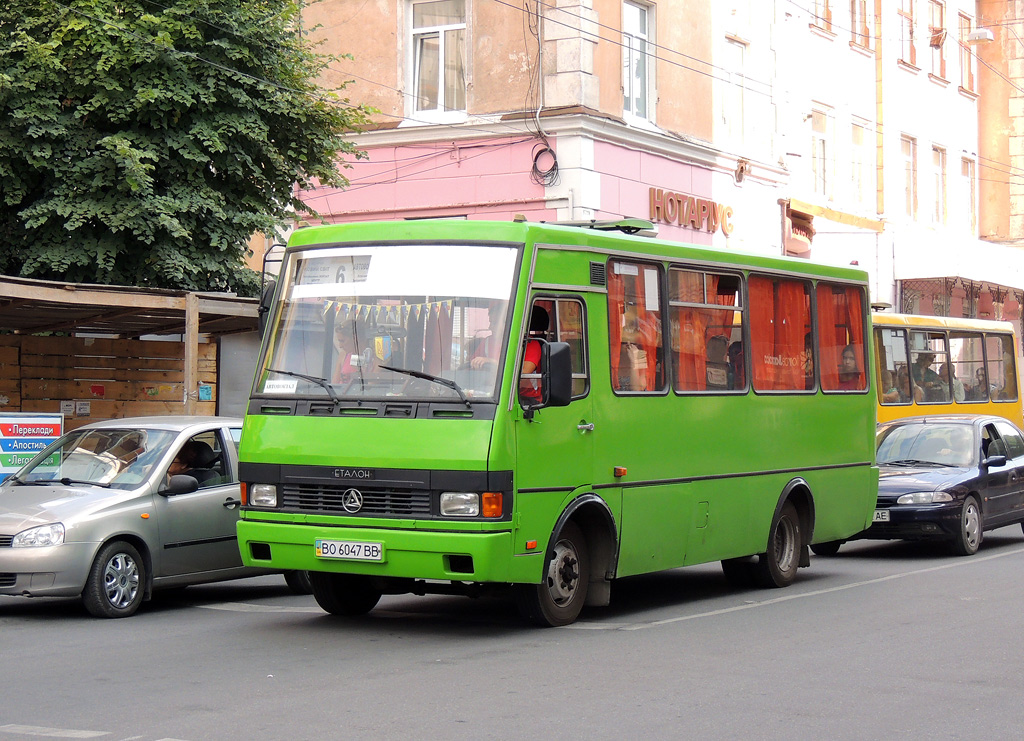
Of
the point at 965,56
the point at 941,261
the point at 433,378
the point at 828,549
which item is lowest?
the point at 828,549

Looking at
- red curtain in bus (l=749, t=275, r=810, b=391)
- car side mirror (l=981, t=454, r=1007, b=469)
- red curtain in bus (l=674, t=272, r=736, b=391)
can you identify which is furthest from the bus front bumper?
car side mirror (l=981, t=454, r=1007, b=469)

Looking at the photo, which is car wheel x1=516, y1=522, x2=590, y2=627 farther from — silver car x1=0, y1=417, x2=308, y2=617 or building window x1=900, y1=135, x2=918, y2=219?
building window x1=900, y1=135, x2=918, y2=219

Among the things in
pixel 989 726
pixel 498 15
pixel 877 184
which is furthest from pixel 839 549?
pixel 877 184

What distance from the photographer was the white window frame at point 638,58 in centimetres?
2636

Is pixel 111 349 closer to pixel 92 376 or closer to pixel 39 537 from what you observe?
pixel 92 376

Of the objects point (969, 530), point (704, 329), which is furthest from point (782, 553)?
point (969, 530)

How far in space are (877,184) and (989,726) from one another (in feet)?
104

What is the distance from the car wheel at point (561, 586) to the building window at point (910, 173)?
101 ft

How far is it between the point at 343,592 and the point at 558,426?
2262 mm

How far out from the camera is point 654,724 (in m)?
7.14

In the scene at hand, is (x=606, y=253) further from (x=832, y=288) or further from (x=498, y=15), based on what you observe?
(x=498, y=15)

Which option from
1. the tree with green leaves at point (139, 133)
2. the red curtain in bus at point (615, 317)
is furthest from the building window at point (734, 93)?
the red curtain in bus at point (615, 317)

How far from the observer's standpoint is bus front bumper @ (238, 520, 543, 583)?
9.45m

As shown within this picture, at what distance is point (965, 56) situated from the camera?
1708 inches
